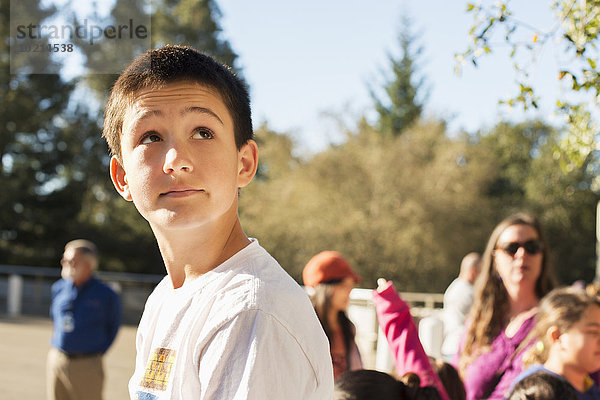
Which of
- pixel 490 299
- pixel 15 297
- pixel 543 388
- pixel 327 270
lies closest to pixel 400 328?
pixel 543 388

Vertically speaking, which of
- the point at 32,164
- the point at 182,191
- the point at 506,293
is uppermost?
the point at 32,164

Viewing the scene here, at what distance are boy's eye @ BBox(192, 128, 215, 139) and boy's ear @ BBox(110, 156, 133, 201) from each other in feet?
0.89

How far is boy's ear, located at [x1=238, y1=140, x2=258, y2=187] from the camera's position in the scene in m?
1.44

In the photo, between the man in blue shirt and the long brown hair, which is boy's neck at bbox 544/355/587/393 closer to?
the long brown hair

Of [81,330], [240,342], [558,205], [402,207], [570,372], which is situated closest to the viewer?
[240,342]

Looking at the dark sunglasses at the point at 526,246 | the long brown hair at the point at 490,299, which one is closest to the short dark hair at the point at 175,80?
the long brown hair at the point at 490,299

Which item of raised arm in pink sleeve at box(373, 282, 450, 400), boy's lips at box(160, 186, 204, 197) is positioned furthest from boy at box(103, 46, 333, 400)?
raised arm in pink sleeve at box(373, 282, 450, 400)

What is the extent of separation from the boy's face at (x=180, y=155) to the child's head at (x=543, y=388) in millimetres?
1915

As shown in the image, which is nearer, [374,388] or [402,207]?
[374,388]

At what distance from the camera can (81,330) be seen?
251 inches

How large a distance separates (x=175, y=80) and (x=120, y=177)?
0.29 m

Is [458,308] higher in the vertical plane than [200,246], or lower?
lower

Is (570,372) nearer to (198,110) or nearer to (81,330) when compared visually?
(198,110)

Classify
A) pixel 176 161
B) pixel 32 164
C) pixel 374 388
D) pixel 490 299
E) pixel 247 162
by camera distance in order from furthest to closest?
pixel 32 164, pixel 490 299, pixel 374 388, pixel 247 162, pixel 176 161
